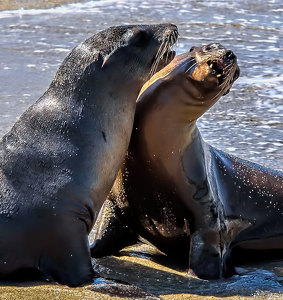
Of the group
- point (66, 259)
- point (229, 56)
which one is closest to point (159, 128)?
point (229, 56)

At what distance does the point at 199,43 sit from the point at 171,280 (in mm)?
7533

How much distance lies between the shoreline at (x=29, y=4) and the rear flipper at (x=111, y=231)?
1011 centimetres

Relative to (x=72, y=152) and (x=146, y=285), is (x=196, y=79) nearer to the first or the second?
(x=72, y=152)

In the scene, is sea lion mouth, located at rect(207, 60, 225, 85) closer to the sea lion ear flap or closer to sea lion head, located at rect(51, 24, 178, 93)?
sea lion head, located at rect(51, 24, 178, 93)

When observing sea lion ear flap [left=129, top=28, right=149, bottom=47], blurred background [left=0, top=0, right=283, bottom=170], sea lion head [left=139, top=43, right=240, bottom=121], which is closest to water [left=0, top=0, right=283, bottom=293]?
blurred background [left=0, top=0, right=283, bottom=170]

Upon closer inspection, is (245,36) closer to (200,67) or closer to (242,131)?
(242,131)

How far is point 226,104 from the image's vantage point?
10.2 m

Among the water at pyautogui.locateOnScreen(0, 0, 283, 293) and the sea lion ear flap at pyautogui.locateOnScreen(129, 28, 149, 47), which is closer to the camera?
the sea lion ear flap at pyautogui.locateOnScreen(129, 28, 149, 47)

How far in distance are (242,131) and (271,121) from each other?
45 centimetres

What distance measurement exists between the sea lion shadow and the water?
0.03m

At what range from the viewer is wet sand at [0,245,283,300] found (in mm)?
4855

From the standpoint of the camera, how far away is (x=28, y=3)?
52.8ft

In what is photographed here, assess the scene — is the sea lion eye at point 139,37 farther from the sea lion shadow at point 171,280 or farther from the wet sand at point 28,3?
the wet sand at point 28,3

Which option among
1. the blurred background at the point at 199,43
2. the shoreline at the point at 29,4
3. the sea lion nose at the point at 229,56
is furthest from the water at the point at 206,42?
the sea lion nose at the point at 229,56
